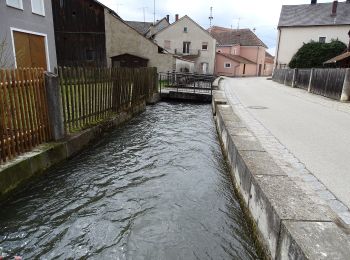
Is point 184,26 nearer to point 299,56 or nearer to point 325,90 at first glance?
point 299,56

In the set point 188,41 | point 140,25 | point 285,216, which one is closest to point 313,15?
point 188,41

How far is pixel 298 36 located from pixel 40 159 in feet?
136

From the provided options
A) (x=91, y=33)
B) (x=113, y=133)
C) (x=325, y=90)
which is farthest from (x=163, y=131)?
(x=91, y=33)

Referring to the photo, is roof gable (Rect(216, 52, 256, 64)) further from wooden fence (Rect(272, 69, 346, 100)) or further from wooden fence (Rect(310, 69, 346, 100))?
wooden fence (Rect(310, 69, 346, 100))

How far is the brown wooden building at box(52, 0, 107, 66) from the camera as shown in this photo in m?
24.3

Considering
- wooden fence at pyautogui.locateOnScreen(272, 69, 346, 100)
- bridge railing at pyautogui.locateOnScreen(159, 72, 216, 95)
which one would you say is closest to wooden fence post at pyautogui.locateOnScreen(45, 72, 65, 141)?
wooden fence at pyautogui.locateOnScreen(272, 69, 346, 100)

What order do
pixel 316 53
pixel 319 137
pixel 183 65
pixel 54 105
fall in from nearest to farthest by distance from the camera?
pixel 54 105 → pixel 319 137 → pixel 316 53 → pixel 183 65

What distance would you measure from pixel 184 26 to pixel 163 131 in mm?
36612

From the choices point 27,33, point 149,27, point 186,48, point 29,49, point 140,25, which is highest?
point 140,25

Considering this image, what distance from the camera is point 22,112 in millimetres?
5094

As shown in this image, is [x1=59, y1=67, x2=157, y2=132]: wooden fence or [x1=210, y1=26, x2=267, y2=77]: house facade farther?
[x1=210, y1=26, x2=267, y2=77]: house facade

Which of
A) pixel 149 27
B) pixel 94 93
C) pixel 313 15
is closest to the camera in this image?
pixel 94 93

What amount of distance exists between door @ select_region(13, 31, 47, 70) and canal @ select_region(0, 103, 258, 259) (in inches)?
412

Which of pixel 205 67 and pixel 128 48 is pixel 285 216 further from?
pixel 205 67
